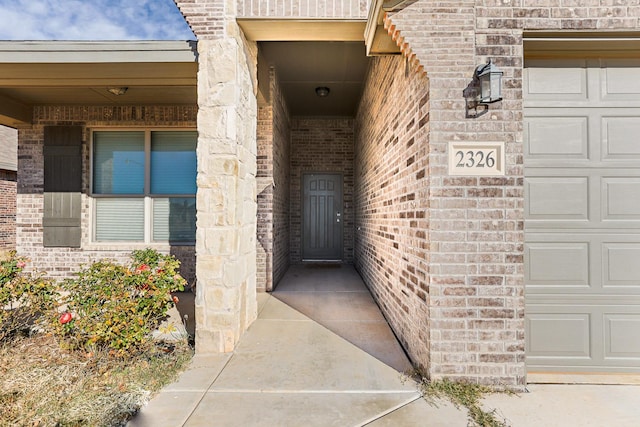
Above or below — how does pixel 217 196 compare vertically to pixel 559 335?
above

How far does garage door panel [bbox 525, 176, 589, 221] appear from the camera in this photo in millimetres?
2230

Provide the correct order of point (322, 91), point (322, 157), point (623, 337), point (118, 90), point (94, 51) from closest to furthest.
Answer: point (623, 337), point (94, 51), point (118, 90), point (322, 91), point (322, 157)

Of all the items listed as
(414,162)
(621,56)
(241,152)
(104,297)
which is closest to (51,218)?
(104,297)

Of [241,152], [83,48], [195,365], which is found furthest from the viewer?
Result: [83,48]

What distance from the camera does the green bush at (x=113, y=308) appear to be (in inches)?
92.6

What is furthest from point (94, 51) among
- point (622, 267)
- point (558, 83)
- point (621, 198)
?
point (622, 267)

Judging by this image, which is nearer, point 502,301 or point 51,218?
point 502,301

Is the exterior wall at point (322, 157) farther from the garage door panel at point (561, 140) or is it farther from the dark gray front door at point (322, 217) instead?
the garage door panel at point (561, 140)

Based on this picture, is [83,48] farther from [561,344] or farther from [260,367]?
[561,344]

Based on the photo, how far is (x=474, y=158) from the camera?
6.86ft

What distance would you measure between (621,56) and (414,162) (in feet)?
5.48

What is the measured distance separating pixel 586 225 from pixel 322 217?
5.08 metres

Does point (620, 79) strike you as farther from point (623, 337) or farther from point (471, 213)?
point (623, 337)

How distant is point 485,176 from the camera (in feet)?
6.84
